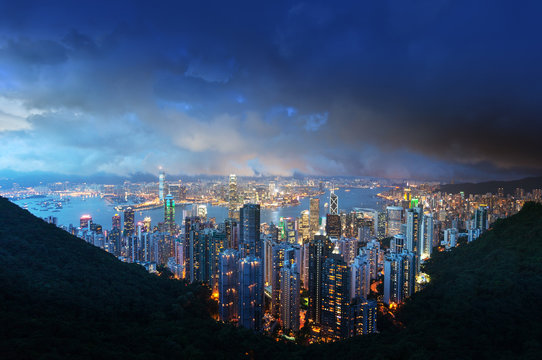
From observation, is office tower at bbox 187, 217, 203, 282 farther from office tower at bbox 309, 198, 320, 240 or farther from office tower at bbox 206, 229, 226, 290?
office tower at bbox 309, 198, 320, 240

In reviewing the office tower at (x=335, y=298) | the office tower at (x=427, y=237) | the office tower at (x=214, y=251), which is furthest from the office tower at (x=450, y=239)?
the office tower at (x=214, y=251)

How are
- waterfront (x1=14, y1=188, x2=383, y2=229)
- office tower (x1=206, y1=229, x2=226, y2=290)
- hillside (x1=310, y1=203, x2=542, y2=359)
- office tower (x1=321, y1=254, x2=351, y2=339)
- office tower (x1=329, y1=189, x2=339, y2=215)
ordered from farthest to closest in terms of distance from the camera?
office tower (x1=329, y1=189, x2=339, y2=215)
waterfront (x1=14, y1=188, x2=383, y2=229)
office tower (x1=206, y1=229, x2=226, y2=290)
office tower (x1=321, y1=254, x2=351, y2=339)
hillside (x1=310, y1=203, x2=542, y2=359)

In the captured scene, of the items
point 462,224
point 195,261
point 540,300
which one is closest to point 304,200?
point 462,224

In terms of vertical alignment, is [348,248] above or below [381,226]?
above

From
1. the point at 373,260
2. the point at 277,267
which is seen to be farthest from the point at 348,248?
the point at 277,267

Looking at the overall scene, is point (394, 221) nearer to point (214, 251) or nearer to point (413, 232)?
point (413, 232)

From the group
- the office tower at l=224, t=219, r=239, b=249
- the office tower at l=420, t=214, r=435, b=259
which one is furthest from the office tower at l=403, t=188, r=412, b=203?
the office tower at l=224, t=219, r=239, b=249
